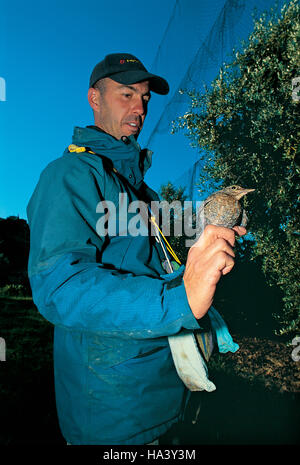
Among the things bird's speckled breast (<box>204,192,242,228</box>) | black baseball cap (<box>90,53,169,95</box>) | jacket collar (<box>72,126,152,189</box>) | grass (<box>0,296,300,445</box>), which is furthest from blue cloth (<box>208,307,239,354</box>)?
grass (<box>0,296,300,445</box>)

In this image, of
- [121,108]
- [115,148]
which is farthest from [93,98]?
[115,148]

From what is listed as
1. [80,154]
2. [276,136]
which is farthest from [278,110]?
[80,154]

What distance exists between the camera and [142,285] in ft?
4.14

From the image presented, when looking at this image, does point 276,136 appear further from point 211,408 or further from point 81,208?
point 211,408

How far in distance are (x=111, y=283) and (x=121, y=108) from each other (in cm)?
191

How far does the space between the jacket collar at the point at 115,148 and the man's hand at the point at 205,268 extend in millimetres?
1291

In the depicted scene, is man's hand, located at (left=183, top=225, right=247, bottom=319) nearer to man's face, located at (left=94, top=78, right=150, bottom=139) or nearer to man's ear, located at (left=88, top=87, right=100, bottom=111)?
man's face, located at (left=94, top=78, right=150, bottom=139)

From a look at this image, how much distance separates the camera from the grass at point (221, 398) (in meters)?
6.91

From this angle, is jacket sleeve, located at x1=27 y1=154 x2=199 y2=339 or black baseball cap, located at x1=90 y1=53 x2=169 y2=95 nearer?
jacket sleeve, located at x1=27 y1=154 x2=199 y2=339

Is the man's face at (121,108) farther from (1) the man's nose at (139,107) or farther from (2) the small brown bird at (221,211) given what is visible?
(2) the small brown bird at (221,211)

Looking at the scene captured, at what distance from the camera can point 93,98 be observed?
275 centimetres

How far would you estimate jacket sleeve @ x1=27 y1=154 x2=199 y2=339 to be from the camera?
1224 mm

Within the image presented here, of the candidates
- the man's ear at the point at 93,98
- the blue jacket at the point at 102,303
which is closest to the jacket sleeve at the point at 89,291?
the blue jacket at the point at 102,303

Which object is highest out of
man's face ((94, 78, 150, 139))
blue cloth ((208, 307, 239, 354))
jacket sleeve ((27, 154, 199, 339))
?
man's face ((94, 78, 150, 139))
